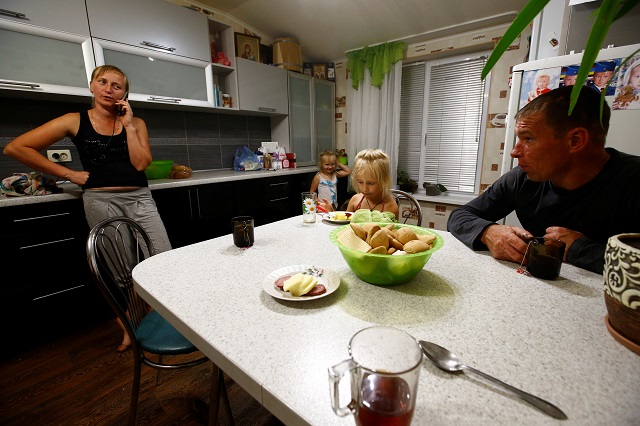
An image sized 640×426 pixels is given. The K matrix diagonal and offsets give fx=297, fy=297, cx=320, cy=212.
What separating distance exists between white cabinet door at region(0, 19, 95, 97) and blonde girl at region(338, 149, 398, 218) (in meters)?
1.96

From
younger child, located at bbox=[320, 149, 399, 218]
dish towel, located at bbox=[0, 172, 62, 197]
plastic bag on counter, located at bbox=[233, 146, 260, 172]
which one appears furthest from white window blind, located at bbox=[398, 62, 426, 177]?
dish towel, located at bbox=[0, 172, 62, 197]

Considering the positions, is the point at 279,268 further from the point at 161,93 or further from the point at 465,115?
the point at 465,115

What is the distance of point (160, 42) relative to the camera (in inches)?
93.5

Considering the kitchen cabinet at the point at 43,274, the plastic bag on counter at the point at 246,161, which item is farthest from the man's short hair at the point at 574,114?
the plastic bag on counter at the point at 246,161

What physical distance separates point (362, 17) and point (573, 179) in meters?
2.80

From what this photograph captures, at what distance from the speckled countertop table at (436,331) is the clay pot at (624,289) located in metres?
0.02

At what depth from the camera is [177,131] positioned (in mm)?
2906

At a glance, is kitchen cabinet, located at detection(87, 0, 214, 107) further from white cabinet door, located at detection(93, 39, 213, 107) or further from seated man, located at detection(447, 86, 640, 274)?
seated man, located at detection(447, 86, 640, 274)

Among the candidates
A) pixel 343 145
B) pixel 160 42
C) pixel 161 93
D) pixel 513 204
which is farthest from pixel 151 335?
pixel 343 145

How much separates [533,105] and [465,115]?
2.59 metres

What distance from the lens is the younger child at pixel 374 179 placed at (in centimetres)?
172

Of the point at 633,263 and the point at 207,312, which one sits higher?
the point at 633,263

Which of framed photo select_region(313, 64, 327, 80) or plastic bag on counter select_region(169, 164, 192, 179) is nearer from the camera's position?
plastic bag on counter select_region(169, 164, 192, 179)

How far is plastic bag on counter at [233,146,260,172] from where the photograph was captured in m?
3.18
